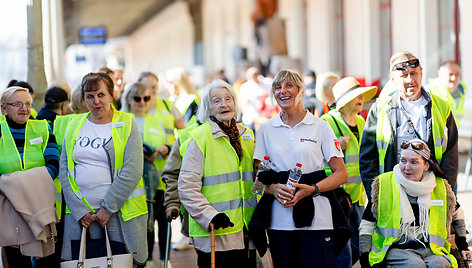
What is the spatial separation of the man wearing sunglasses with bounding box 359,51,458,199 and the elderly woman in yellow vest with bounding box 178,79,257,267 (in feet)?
3.39

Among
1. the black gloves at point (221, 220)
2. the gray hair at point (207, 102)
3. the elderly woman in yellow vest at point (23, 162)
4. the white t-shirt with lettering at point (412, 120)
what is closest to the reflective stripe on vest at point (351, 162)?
the white t-shirt with lettering at point (412, 120)

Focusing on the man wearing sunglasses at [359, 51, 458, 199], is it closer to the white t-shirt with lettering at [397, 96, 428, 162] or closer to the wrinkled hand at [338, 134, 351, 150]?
the white t-shirt with lettering at [397, 96, 428, 162]

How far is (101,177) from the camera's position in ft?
18.3

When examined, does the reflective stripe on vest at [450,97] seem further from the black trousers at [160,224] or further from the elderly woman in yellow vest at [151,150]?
the black trousers at [160,224]

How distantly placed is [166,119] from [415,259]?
3.34 meters

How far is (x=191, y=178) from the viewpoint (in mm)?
5258

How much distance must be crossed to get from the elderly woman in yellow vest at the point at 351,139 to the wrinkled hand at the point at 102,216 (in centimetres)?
191

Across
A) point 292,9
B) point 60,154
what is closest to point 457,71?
point 60,154

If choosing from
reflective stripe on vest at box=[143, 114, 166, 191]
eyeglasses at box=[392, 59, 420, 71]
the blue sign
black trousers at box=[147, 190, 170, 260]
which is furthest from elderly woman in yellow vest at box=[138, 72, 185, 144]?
the blue sign

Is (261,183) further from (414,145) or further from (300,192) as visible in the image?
(414,145)

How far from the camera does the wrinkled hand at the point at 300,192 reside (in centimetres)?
501

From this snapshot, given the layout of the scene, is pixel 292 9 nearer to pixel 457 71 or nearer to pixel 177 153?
pixel 457 71

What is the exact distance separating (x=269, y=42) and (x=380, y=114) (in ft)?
66.0

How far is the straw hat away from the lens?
6543 millimetres
